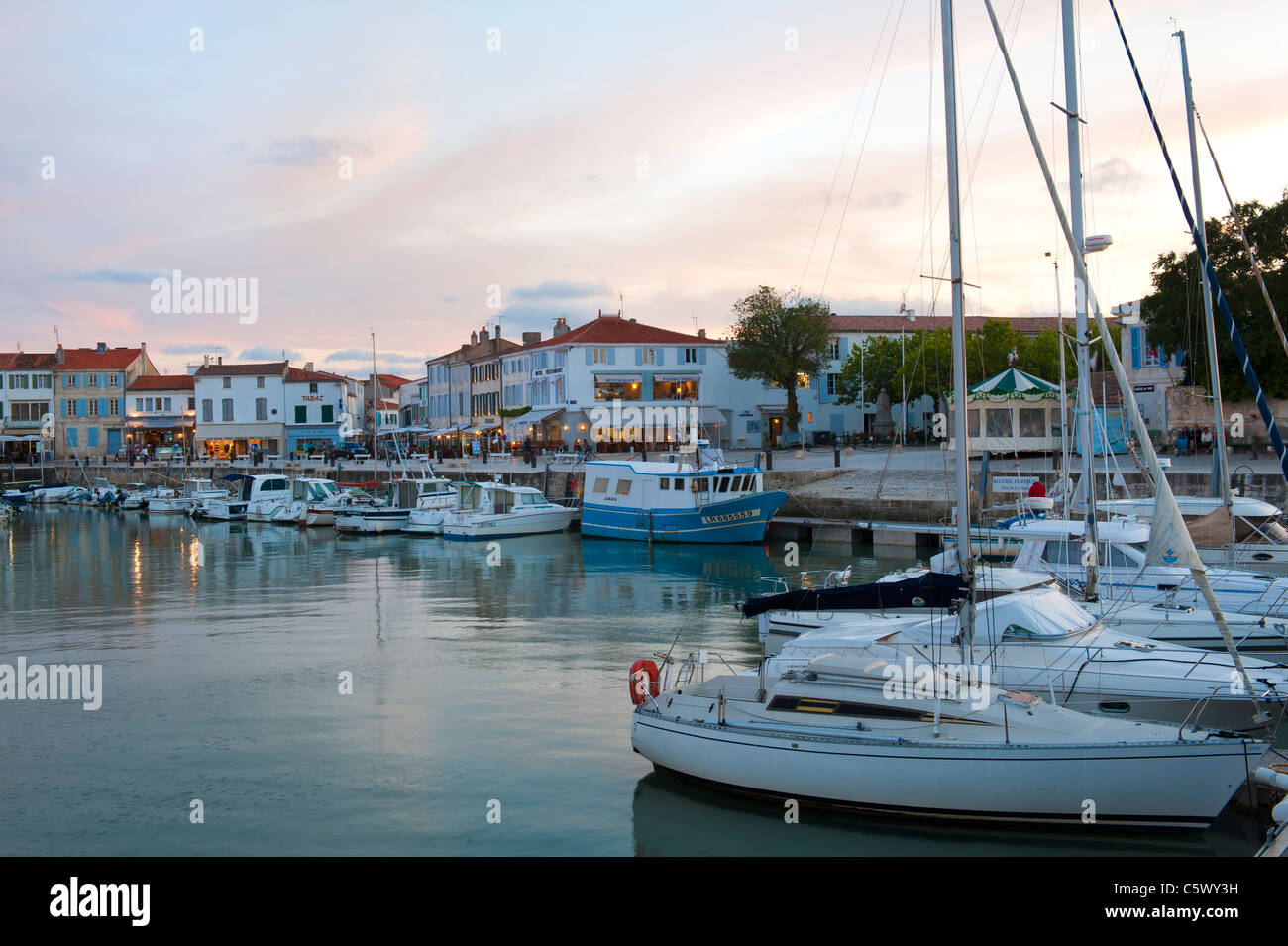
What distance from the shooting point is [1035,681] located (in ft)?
43.4

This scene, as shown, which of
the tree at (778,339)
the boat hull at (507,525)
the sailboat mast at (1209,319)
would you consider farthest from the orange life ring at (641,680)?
the tree at (778,339)

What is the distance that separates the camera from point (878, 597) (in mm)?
16094

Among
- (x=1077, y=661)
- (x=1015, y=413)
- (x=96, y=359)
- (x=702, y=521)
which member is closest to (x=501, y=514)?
(x=702, y=521)

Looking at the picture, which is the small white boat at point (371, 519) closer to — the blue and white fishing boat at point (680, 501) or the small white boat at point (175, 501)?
the blue and white fishing boat at point (680, 501)

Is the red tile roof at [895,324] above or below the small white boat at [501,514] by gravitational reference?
above

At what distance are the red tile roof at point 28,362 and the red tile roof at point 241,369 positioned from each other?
15.9 meters

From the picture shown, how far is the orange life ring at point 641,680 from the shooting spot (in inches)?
500

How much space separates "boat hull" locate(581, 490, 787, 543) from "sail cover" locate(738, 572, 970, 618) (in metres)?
21.4

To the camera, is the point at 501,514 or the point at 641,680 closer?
the point at 641,680

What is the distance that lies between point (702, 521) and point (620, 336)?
28342mm

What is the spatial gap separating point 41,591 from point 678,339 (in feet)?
140

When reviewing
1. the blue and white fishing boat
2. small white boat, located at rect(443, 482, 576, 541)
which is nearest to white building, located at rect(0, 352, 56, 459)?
small white boat, located at rect(443, 482, 576, 541)

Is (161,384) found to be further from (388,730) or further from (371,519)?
(388,730)
